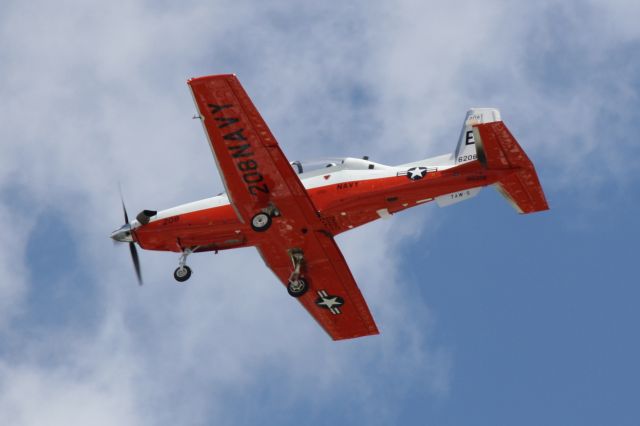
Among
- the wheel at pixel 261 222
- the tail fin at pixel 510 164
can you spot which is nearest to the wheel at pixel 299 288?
the wheel at pixel 261 222

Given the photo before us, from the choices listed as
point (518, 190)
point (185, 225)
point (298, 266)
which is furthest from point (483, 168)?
point (185, 225)

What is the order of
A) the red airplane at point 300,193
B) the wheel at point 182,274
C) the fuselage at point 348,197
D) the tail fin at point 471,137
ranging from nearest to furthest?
the red airplane at point 300,193
the fuselage at point 348,197
the tail fin at point 471,137
the wheel at point 182,274

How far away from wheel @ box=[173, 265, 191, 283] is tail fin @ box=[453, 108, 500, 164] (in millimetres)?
7315

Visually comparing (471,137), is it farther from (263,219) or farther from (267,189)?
(263,219)

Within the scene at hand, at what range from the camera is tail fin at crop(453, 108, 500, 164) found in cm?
2722

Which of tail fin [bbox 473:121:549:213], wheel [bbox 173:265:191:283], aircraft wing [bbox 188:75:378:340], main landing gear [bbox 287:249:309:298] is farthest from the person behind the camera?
wheel [bbox 173:265:191:283]

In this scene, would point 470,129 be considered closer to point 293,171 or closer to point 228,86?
point 293,171

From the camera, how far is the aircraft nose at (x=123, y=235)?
98.4 feet

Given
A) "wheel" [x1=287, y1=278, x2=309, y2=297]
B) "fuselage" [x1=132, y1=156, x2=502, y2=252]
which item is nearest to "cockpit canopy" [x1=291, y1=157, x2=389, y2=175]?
"fuselage" [x1=132, y1=156, x2=502, y2=252]

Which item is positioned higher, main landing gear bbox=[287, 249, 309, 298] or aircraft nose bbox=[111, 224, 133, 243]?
aircraft nose bbox=[111, 224, 133, 243]

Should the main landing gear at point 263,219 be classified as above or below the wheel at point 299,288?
above

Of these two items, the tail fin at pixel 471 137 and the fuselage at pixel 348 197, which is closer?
the fuselage at pixel 348 197

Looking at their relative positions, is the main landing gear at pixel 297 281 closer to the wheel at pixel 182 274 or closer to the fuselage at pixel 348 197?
the fuselage at pixel 348 197

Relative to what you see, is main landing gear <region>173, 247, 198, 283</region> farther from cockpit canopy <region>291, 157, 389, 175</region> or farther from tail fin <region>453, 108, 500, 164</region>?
tail fin <region>453, 108, 500, 164</region>
